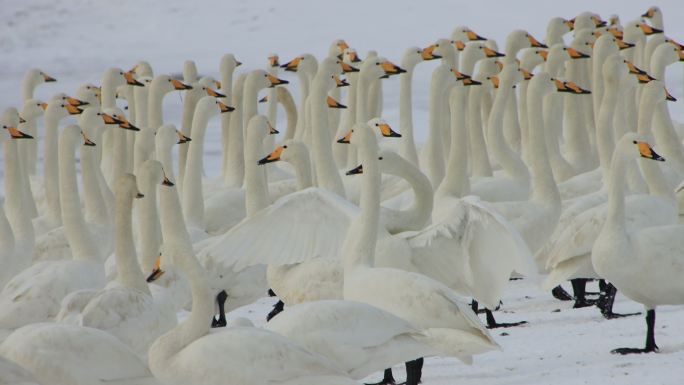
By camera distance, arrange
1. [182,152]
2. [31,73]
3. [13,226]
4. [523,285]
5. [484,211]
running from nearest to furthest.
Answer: [484,211], [13,226], [523,285], [182,152], [31,73]

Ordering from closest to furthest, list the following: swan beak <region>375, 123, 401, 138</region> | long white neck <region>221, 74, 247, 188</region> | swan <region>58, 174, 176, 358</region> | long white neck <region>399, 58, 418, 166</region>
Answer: swan <region>58, 174, 176, 358</region> < swan beak <region>375, 123, 401, 138</region> < long white neck <region>399, 58, 418, 166</region> < long white neck <region>221, 74, 247, 188</region>

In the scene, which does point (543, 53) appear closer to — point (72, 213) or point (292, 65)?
point (292, 65)

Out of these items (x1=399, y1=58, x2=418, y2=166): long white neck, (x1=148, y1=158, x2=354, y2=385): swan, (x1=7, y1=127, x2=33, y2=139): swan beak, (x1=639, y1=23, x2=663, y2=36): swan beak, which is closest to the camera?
(x1=148, y1=158, x2=354, y2=385): swan

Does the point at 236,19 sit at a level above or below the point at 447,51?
below

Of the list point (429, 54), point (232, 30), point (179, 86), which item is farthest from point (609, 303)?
point (232, 30)

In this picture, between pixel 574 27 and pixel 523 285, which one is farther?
pixel 574 27

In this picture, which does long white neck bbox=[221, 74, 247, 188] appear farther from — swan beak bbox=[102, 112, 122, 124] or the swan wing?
the swan wing

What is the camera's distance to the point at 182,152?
14.7m

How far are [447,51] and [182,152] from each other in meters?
2.93

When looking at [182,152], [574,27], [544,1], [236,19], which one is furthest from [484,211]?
[236,19]

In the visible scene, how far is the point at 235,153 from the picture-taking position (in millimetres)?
13609

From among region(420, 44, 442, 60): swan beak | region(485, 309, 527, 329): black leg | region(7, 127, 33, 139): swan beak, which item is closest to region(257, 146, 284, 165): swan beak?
region(485, 309, 527, 329): black leg

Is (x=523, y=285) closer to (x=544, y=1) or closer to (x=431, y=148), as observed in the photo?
(x=431, y=148)

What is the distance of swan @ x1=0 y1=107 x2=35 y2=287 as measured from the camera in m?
9.85
